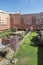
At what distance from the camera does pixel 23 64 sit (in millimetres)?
4137

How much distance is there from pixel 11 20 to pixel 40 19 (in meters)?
4.53

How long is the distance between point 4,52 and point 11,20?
46.2ft

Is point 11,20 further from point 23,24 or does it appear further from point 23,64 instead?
point 23,64

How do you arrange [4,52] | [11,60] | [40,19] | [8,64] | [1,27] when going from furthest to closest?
[40,19] → [1,27] → [4,52] → [11,60] → [8,64]

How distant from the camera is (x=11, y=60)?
4.34 metres

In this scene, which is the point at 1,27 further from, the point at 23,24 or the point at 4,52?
the point at 4,52

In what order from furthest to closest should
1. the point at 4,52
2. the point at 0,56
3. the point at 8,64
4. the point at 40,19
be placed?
the point at 40,19, the point at 4,52, the point at 0,56, the point at 8,64

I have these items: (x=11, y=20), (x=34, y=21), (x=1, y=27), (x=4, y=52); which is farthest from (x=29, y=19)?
(x=4, y=52)

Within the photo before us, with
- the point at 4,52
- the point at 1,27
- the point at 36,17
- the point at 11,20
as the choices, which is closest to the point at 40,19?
the point at 36,17

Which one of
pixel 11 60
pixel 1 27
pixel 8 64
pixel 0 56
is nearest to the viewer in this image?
pixel 8 64

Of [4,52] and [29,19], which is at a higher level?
[29,19]

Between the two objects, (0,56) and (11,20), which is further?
(11,20)

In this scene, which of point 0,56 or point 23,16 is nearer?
point 0,56

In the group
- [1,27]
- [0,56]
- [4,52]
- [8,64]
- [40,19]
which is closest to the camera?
[8,64]
